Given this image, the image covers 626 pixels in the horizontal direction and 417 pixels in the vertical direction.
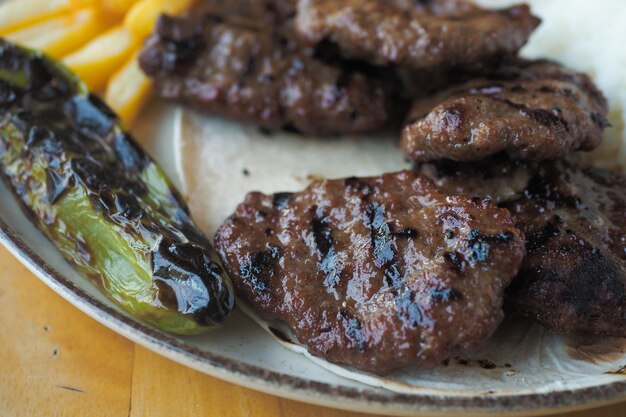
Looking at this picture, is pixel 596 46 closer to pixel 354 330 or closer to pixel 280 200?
pixel 280 200

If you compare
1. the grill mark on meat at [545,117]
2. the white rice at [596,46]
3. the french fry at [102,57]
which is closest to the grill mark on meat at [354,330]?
the grill mark on meat at [545,117]

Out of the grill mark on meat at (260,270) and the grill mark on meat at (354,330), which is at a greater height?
the grill mark on meat at (354,330)

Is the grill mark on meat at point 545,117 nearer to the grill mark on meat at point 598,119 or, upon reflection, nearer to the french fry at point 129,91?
the grill mark on meat at point 598,119

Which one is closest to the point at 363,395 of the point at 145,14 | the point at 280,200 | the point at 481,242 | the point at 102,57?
the point at 481,242

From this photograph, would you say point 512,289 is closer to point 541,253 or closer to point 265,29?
point 541,253

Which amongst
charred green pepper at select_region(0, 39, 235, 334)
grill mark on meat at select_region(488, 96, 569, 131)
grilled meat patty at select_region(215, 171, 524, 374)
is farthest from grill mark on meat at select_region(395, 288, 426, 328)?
grill mark on meat at select_region(488, 96, 569, 131)

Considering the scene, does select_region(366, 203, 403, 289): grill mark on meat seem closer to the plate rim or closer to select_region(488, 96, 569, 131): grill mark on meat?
the plate rim

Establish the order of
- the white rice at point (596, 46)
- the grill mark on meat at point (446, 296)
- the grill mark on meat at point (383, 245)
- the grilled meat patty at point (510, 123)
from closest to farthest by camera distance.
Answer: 1. the grill mark on meat at point (446, 296)
2. the grill mark on meat at point (383, 245)
3. the grilled meat patty at point (510, 123)
4. the white rice at point (596, 46)
